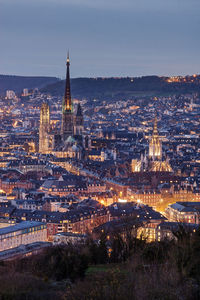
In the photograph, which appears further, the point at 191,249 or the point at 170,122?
the point at 170,122

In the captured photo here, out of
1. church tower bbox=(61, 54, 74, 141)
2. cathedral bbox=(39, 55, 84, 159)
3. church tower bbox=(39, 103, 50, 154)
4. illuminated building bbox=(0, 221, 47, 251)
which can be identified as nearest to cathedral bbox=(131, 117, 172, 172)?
cathedral bbox=(39, 55, 84, 159)

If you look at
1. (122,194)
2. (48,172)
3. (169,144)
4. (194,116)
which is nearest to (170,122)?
(194,116)

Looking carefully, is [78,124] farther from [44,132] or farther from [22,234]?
[22,234]

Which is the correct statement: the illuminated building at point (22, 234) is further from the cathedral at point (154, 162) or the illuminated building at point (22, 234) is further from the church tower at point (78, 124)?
the church tower at point (78, 124)

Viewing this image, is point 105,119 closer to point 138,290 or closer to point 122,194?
point 122,194

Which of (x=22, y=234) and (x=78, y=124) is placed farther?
(x=78, y=124)

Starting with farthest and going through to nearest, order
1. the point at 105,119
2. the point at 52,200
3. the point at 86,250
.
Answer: the point at 105,119 < the point at 52,200 < the point at 86,250

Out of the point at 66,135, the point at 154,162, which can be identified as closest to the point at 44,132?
the point at 66,135

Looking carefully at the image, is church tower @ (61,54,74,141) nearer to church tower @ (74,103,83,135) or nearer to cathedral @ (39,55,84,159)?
cathedral @ (39,55,84,159)
